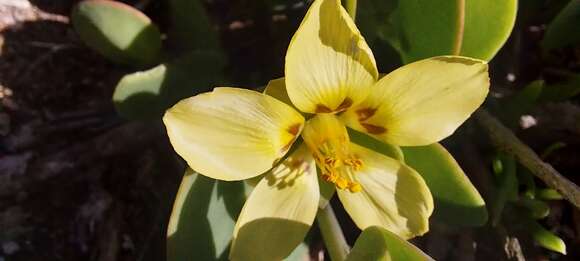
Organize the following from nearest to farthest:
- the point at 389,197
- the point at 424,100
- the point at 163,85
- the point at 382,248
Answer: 1. the point at 382,248
2. the point at 424,100
3. the point at 389,197
4. the point at 163,85

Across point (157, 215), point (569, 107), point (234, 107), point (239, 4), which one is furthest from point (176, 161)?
point (569, 107)

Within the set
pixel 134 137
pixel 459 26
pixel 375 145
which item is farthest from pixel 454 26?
pixel 134 137

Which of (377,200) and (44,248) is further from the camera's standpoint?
(44,248)

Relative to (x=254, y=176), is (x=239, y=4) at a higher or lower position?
lower

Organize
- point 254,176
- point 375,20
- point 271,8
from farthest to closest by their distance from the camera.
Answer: point 271,8 → point 375,20 → point 254,176

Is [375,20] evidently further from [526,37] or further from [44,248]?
[44,248]

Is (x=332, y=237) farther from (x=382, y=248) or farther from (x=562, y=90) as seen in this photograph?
(x=562, y=90)
